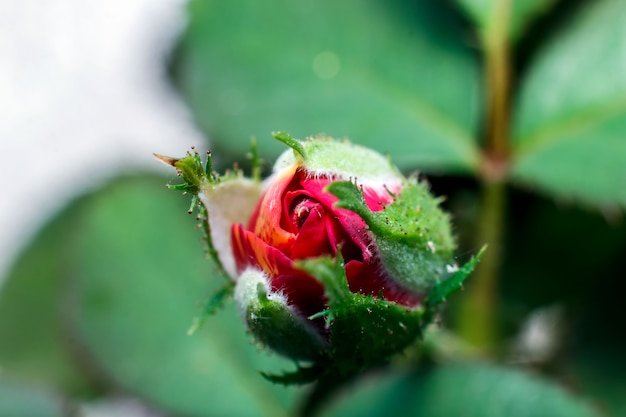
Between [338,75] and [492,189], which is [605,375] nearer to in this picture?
[492,189]

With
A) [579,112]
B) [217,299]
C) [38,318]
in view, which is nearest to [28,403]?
[38,318]

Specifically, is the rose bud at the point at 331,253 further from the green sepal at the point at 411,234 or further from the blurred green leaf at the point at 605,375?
the blurred green leaf at the point at 605,375

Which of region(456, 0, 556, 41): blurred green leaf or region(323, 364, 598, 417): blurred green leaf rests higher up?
region(456, 0, 556, 41): blurred green leaf

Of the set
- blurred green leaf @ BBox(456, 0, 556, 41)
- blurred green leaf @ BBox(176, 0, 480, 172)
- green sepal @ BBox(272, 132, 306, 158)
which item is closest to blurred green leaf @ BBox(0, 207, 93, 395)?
blurred green leaf @ BBox(176, 0, 480, 172)

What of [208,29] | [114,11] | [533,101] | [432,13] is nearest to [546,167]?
[533,101]

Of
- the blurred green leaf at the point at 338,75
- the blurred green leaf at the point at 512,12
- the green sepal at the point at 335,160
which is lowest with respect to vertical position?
the green sepal at the point at 335,160

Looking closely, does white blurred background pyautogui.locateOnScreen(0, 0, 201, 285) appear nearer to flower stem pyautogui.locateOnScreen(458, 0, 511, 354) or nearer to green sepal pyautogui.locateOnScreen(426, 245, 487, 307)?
flower stem pyautogui.locateOnScreen(458, 0, 511, 354)

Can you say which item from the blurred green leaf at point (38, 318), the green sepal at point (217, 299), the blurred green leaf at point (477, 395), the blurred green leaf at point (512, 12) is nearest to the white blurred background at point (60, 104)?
the blurred green leaf at point (38, 318)

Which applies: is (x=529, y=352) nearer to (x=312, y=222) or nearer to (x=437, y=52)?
(x=437, y=52)
